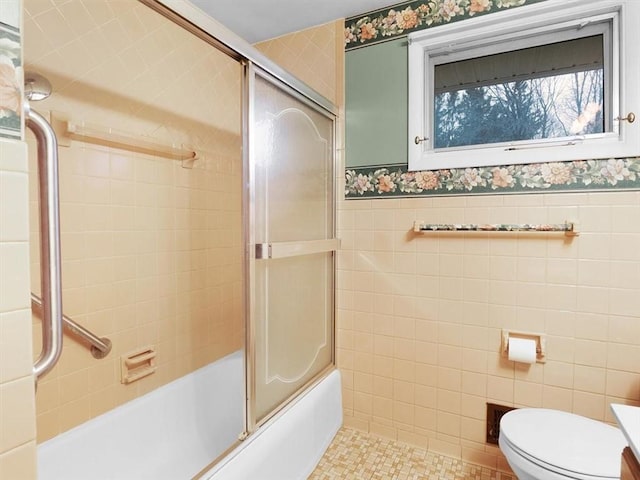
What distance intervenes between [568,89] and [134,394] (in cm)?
239

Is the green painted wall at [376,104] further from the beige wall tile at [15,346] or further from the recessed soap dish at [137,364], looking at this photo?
the beige wall tile at [15,346]

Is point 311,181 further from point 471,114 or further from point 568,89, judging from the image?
point 568,89

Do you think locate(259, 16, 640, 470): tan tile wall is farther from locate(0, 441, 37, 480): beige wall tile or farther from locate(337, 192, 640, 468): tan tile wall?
locate(0, 441, 37, 480): beige wall tile

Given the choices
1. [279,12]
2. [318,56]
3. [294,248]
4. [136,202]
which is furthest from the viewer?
[318,56]

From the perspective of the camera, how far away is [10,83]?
677 mm

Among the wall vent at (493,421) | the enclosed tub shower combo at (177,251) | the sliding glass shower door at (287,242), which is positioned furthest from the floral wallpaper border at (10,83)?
the wall vent at (493,421)

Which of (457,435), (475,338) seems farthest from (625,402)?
(457,435)

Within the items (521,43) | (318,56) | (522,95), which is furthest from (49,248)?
(521,43)

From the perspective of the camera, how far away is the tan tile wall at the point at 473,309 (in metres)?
1.55

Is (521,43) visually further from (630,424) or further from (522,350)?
(630,424)

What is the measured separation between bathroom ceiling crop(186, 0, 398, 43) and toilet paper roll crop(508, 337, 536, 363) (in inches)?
68.4

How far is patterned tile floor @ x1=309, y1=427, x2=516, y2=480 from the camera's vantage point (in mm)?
1719

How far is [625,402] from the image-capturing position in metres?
1.54

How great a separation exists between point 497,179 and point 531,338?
730mm
